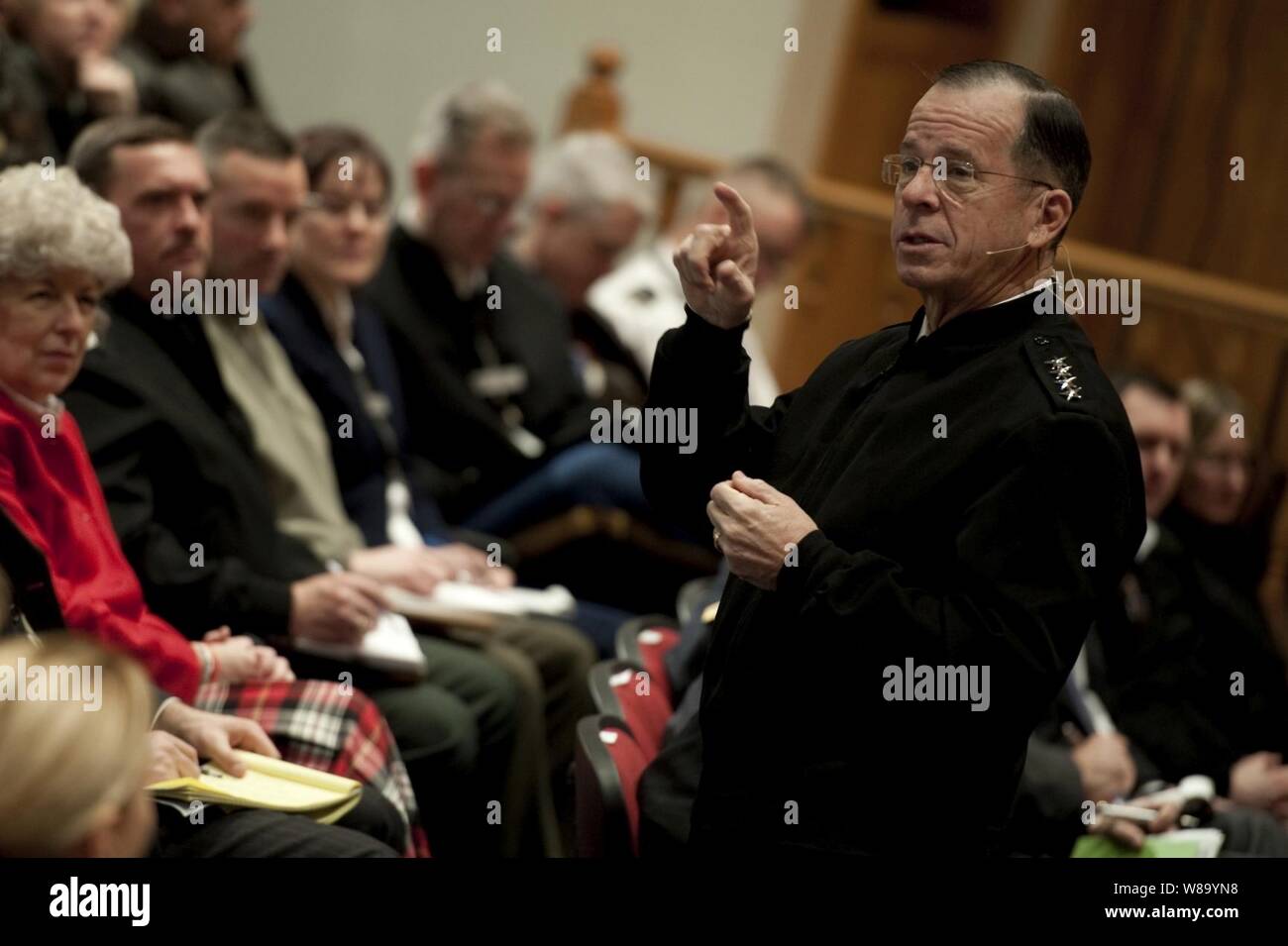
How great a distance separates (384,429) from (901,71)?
4498mm

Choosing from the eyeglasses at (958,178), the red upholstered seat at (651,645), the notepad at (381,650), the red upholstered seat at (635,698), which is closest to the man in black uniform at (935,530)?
the eyeglasses at (958,178)

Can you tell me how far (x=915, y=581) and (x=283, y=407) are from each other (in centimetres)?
178

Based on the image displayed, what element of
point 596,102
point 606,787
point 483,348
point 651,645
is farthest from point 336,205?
point 596,102

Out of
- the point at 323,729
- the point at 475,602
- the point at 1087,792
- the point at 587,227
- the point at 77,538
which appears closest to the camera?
the point at 77,538

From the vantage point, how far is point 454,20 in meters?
6.67

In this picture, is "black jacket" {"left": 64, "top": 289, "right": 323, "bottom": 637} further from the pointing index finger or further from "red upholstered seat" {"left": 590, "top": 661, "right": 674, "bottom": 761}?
the pointing index finger

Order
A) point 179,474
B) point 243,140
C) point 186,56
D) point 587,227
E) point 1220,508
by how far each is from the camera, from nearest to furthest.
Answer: point 179,474 → point 243,140 → point 1220,508 → point 587,227 → point 186,56

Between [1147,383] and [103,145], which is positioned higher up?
[103,145]

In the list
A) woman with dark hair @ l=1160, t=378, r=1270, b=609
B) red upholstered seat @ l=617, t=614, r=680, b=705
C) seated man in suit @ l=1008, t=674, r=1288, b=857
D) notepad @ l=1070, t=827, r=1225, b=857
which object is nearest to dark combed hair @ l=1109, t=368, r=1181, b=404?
woman with dark hair @ l=1160, t=378, r=1270, b=609

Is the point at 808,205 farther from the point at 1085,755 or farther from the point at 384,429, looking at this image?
the point at 1085,755

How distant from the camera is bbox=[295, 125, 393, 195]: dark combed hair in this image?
373cm

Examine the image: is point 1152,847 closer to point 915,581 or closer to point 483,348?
point 915,581

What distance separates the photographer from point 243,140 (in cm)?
335
